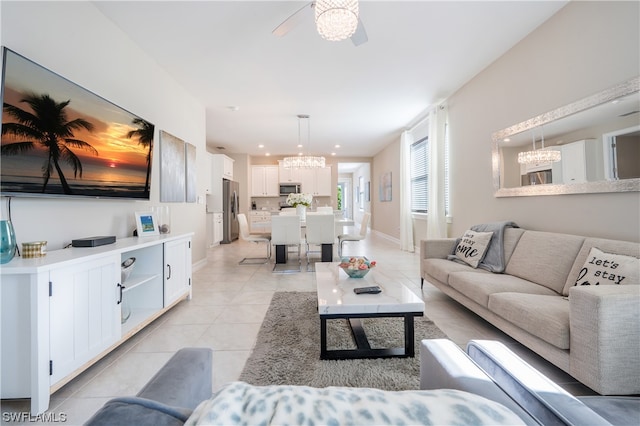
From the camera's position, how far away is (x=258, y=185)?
27.3ft

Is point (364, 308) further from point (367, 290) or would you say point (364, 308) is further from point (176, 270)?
point (176, 270)

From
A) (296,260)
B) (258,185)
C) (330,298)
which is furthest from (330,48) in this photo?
(258,185)

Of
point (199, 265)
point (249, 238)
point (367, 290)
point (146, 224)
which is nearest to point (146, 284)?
point (146, 224)

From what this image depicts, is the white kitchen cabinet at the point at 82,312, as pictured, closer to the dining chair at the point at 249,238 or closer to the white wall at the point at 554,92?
the dining chair at the point at 249,238

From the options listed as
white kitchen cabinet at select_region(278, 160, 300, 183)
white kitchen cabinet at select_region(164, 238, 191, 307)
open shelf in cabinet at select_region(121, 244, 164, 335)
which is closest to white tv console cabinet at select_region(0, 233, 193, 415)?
open shelf in cabinet at select_region(121, 244, 164, 335)

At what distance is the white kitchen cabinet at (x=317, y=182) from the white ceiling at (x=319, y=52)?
3.42 m

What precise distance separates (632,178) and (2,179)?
3983 mm

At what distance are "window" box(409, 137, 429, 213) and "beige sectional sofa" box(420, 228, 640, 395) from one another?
9.34 feet

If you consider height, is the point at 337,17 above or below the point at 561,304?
above

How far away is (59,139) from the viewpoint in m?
1.76

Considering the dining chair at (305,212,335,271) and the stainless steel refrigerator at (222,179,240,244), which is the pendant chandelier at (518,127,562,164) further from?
the stainless steel refrigerator at (222,179,240,244)

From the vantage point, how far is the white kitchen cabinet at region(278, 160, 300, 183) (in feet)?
27.2

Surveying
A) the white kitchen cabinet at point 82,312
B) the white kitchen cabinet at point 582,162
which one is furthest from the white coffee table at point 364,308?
the white kitchen cabinet at point 582,162

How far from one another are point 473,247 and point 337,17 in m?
A: 2.49
